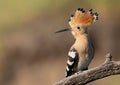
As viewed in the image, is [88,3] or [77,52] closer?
[77,52]

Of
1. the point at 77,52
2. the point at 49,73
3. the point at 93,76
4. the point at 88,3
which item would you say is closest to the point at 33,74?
the point at 49,73

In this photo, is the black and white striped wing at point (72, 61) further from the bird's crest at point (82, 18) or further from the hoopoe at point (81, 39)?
the bird's crest at point (82, 18)

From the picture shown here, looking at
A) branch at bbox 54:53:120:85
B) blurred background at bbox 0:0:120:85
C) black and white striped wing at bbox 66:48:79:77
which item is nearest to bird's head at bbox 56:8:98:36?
black and white striped wing at bbox 66:48:79:77

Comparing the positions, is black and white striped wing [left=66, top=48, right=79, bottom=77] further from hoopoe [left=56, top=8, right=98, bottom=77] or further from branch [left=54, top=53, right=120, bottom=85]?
branch [left=54, top=53, right=120, bottom=85]

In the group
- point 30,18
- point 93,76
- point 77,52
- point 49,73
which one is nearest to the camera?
point 93,76

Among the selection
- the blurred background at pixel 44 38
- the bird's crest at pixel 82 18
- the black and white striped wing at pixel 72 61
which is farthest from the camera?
the blurred background at pixel 44 38

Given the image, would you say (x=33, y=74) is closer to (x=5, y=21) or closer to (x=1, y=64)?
(x=1, y=64)

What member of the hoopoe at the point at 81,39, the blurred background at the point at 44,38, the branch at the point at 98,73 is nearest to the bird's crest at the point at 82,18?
the hoopoe at the point at 81,39

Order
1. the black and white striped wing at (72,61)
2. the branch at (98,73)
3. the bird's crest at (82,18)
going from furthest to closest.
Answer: the black and white striped wing at (72,61), the bird's crest at (82,18), the branch at (98,73)
